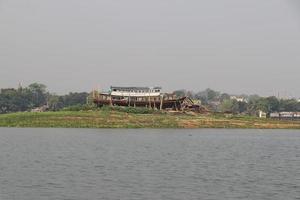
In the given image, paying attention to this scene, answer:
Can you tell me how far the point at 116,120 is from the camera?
352 ft

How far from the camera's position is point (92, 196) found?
29.5m

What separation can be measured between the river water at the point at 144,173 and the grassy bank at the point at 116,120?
46.2 m

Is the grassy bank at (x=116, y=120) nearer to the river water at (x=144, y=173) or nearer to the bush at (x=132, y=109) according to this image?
the bush at (x=132, y=109)

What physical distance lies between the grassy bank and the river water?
4622 centimetres

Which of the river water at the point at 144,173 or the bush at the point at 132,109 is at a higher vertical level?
the bush at the point at 132,109

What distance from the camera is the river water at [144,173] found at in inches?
1210

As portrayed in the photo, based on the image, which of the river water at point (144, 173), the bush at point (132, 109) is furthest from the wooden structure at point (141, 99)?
the river water at point (144, 173)

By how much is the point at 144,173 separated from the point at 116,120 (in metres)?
69.1

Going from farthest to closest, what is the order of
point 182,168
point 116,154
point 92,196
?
point 116,154
point 182,168
point 92,196

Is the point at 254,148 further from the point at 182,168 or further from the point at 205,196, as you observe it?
the point at 205,196

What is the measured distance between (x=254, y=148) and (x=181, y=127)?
45321 mm

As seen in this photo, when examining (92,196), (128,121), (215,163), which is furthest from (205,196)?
(128,121)

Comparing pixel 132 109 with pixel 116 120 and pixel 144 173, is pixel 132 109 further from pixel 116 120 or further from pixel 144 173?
pixel 144 173

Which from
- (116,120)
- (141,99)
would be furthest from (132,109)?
(141,99)
